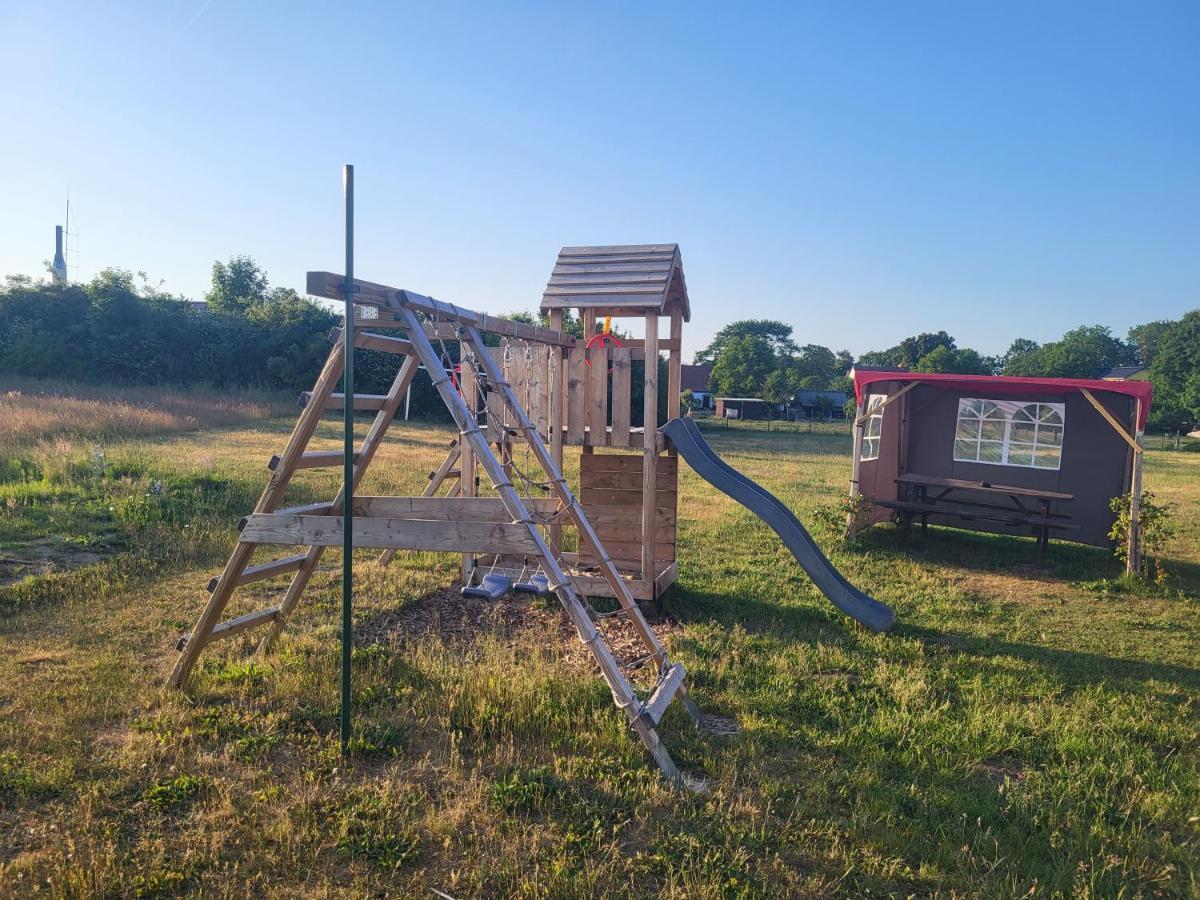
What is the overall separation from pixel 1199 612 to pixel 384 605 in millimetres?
8829

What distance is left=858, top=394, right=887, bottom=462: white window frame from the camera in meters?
12.3

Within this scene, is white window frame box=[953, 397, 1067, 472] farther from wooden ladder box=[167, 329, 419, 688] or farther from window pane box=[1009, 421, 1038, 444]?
wooden ladder box=[167, 329, 419, 688]

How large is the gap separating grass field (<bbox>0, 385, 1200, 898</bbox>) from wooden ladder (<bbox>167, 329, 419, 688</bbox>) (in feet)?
1.06

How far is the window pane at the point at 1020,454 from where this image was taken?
40.5 feet

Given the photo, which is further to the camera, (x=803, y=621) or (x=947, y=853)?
(x=803, y=621)

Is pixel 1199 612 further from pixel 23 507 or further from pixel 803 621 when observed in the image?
pixel 23 507

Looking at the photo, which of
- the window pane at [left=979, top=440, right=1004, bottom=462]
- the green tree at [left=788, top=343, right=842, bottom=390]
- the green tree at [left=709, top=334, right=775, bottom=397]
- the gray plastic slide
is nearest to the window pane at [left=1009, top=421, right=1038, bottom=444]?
the window pane at [left=979, top=440, right=1004, bottom=462]

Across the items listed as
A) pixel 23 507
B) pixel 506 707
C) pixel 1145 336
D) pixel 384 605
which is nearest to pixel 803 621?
pixel 506 707

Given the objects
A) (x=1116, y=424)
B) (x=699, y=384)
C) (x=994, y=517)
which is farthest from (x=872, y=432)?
(x=699, y=384)

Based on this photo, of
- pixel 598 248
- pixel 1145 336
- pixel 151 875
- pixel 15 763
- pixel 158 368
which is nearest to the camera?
pixel 151 875

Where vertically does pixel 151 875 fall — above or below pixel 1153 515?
below

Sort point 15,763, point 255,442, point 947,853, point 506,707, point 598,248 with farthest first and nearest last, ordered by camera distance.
Answer: point 255,442
point 598,248
point 506,707
point 15,763
point 947,853

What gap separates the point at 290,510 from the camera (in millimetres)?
4977

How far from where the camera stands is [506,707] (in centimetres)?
475
